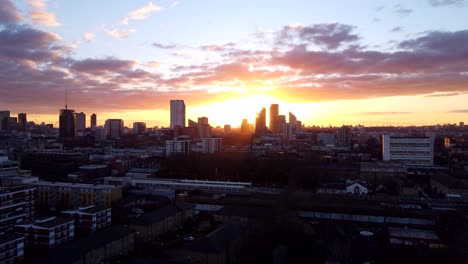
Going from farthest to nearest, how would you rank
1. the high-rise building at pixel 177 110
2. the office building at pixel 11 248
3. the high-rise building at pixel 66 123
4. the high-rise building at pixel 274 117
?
1. the high-rise building at pixel 274 117
2. the high-rise building at pixel 177 110
3. the high-rise building at pixel 66 123
4. the office building at pixel 11 248

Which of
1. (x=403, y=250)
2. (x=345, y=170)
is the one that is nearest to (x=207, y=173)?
(x=345, y=170)

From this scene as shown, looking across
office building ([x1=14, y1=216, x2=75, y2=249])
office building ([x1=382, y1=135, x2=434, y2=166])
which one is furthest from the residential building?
office building ([x1=382, y1=135, x2=434, y2=166])

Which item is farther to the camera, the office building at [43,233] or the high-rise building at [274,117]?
the high-rise building at [274,117]

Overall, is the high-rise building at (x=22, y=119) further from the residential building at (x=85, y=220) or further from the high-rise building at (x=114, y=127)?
the residential building at (x=85, y=220)

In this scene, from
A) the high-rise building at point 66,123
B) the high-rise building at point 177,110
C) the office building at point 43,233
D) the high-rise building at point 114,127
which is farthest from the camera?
the high-rise building at point 177,110

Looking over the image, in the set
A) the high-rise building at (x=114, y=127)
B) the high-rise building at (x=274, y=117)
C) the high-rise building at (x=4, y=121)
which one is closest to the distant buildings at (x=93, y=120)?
the high-rise building at (x=114, y=127)

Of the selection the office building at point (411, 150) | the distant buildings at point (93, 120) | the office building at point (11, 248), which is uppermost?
the distant buildings at point (93, 120)

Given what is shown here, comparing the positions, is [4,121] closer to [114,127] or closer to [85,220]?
[114,127]

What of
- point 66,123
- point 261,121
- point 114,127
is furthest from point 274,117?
point 66,123
